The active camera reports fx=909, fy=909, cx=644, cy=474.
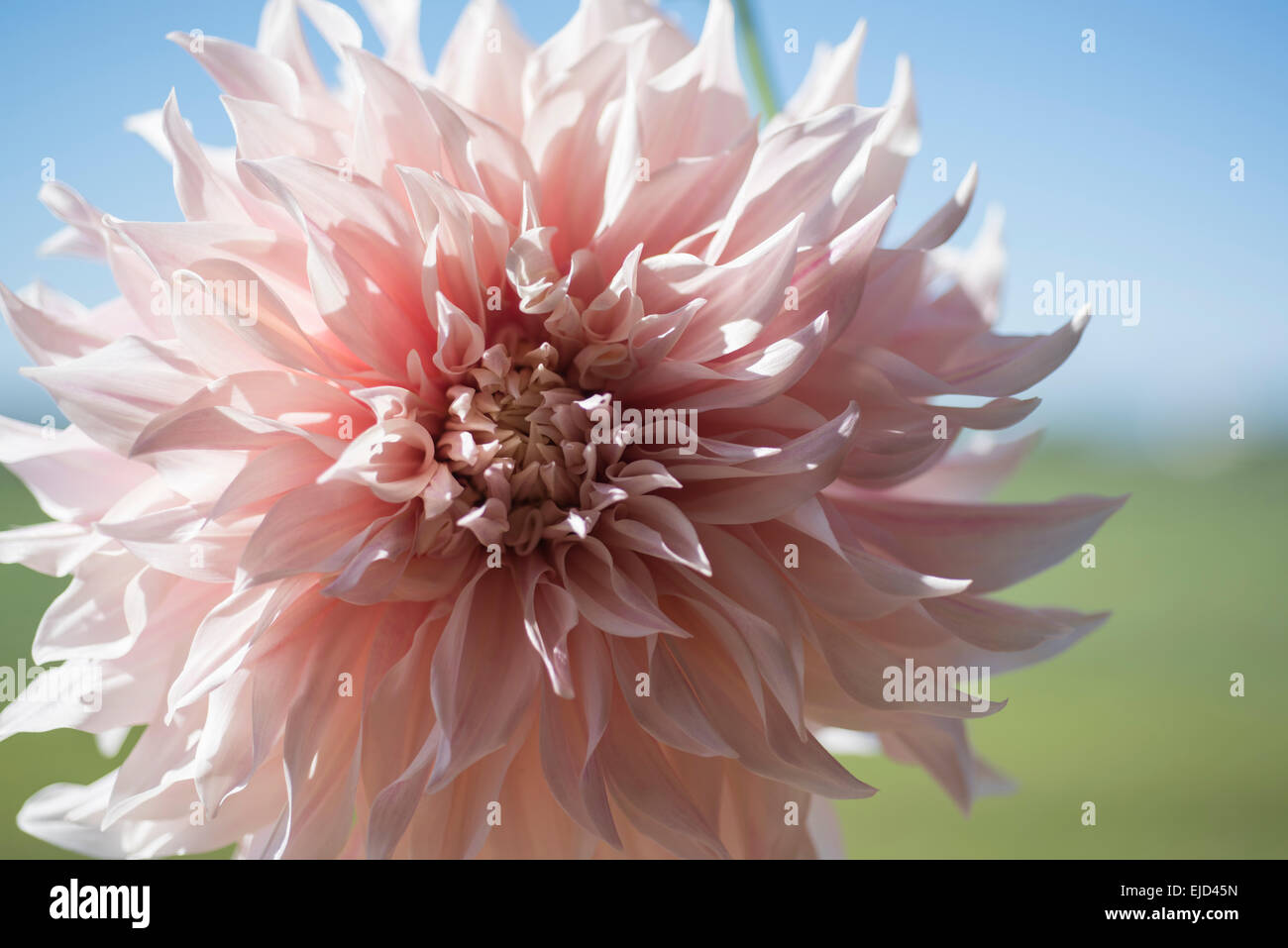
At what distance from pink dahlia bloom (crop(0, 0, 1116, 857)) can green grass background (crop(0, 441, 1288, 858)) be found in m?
0.33

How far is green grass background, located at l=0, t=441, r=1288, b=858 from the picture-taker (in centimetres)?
88

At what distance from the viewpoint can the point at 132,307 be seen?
1.01ft

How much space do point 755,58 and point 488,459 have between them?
26 centimetres

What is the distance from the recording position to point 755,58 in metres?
0.44
